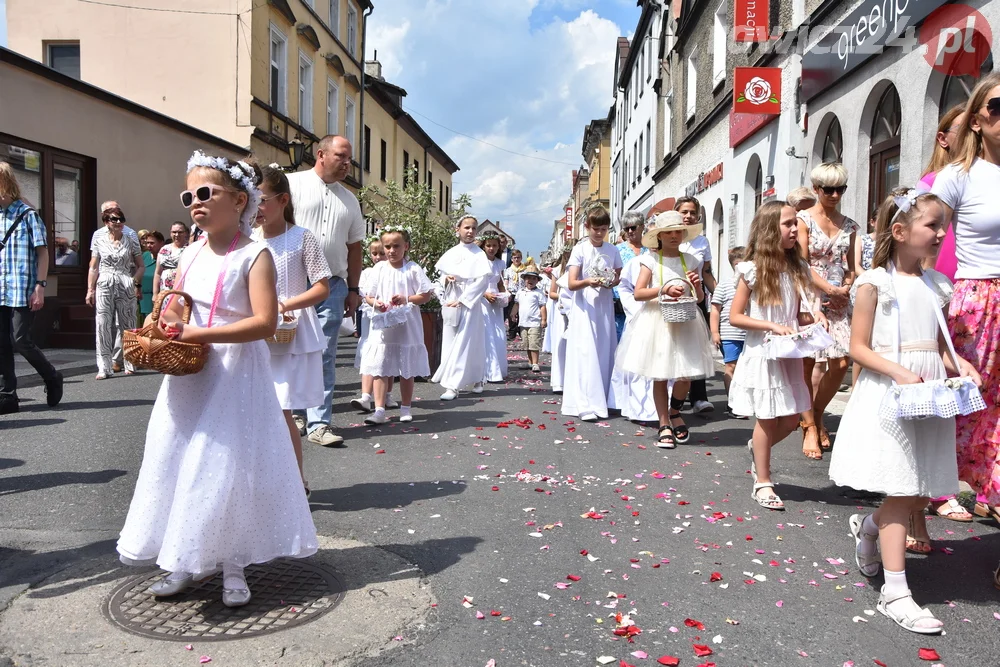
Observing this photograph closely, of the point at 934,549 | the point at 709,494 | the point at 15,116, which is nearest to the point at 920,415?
the point at 934,549

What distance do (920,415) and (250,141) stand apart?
64.2 feet

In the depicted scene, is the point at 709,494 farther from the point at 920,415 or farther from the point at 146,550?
the point at 146,550

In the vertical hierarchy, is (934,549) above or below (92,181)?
below

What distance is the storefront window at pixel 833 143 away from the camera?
12.5m

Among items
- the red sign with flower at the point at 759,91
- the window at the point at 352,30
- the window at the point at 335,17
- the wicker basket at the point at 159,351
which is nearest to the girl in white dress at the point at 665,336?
the wicker basket at the point at 159,351

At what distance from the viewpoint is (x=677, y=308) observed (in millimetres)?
6535

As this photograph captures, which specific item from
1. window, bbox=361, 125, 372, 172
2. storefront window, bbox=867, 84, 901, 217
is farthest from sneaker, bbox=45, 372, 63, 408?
window, bbox=361, 125, 372, 172

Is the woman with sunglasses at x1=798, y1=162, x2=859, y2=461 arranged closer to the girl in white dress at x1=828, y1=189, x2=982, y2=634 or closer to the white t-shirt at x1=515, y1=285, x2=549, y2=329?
the girl in white dress at x1=828, y1=189, x2=982, y2=634

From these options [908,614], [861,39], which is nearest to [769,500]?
[908,614]

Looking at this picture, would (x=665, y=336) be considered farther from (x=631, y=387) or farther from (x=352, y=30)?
(x=352, y=30)

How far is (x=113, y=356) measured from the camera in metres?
10.4

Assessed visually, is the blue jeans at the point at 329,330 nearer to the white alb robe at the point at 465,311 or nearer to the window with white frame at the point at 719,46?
the white alb robe at the point at 465,311

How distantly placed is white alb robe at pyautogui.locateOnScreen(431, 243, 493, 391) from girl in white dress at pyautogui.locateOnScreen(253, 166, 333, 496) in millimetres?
4486

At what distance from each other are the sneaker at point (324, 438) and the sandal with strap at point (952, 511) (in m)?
4.04
